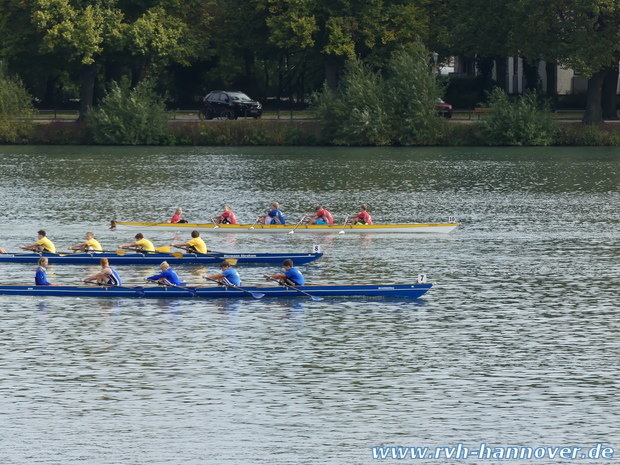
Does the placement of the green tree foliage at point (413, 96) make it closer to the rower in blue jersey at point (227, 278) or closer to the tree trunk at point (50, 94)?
the tree trunk at point (50, 94)

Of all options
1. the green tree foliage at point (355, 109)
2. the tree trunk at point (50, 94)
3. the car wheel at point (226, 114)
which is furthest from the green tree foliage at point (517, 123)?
the tree trunk at point (50, 94)

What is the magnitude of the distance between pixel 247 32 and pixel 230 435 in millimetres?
92901

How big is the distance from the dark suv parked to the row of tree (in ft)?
16.9

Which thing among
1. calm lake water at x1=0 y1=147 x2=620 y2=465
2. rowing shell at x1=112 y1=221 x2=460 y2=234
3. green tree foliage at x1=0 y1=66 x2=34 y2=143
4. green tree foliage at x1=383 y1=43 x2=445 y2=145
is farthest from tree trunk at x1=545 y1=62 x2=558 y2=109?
rowing shell at x1=112 y1=221 x2=460 y2=234

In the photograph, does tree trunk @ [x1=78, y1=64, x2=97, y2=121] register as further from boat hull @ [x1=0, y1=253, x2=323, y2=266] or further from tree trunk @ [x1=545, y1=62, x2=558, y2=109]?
boat hull @ [x1=0, y1=253, x2=323, y2=266]

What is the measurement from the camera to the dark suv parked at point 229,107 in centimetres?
11394

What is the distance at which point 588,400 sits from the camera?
2902cm

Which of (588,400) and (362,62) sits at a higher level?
(362,62)

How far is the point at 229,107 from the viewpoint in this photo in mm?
114062

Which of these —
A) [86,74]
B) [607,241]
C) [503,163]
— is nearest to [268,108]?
[86,74]

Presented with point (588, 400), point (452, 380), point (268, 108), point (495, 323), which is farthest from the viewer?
point (268, 108)

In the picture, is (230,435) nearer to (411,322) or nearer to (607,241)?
(411,322)

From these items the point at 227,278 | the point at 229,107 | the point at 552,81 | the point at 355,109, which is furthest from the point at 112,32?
the point at 227,278

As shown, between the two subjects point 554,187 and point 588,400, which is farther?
point 554,187
